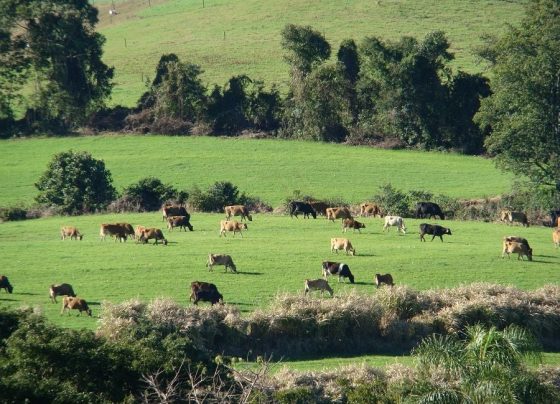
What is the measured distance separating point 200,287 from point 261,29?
7268 centimetres

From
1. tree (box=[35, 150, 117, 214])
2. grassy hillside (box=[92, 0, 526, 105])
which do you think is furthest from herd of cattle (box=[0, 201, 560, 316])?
grassy hillside (box=[92, 0, 526, 105])

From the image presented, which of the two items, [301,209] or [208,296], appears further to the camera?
[301,209]

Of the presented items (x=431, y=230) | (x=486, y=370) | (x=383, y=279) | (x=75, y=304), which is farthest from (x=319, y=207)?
(x=486, y=370)

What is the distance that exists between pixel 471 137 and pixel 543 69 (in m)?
18.6

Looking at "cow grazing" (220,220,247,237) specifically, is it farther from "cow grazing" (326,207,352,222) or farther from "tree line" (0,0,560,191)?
"tree line" (0,0,560,191)

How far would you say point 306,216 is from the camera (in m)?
54.8

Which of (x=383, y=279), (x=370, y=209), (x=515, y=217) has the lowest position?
(x=515, y=217)

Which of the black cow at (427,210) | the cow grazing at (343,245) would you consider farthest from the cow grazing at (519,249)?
the black cow at (427,210)

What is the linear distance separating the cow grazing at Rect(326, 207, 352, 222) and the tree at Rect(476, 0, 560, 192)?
1050 centimetres

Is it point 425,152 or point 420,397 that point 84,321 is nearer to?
point 420,397

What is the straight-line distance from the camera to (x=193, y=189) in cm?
5941

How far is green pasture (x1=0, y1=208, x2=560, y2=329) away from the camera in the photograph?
3697cm

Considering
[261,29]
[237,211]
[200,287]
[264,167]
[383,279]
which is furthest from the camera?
[261,29]

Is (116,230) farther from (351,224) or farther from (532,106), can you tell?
(532,106)
